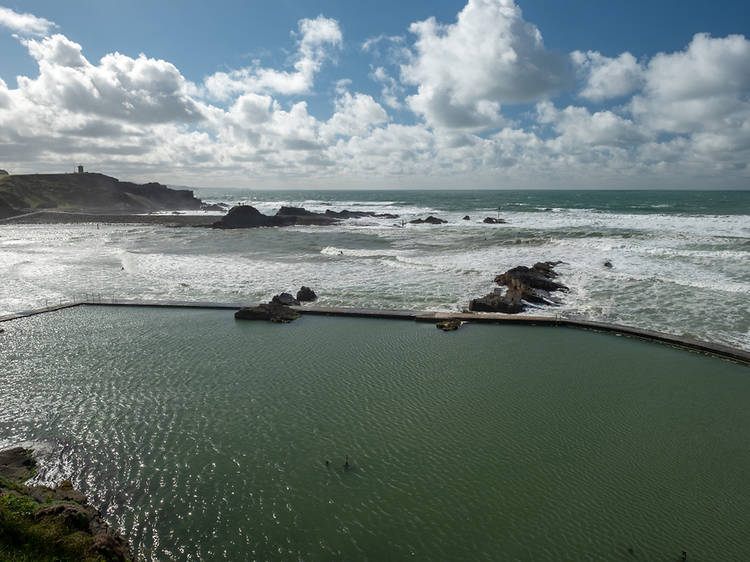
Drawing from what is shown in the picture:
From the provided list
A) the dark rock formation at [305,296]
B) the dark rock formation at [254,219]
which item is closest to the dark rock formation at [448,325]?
the dark rock formation at [305,296]

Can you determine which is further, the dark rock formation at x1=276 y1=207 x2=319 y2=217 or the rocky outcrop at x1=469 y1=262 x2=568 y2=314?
the dark rock formation at x1=276 y1=207 x2=319 y2=217

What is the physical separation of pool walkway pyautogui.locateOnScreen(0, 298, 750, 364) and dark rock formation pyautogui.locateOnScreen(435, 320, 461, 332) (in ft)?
1.65

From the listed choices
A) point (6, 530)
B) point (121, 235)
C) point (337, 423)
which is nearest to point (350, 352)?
point (337, 423)

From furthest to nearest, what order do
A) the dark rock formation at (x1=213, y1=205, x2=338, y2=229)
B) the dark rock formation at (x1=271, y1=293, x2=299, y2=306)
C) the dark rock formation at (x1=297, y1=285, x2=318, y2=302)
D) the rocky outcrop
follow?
the dark rock formation at (x1=213, y1=205, x2=338, y2=229)
the dark rock formation at (x1=297, y1=285, x2=318, y2=302)
the dark rock formation at (x1=271, y1=293, x2=299, y2=306)
the rocky outcrop

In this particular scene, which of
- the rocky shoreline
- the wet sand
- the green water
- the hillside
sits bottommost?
the green water

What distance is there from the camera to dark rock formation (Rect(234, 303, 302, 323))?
58.3 feet

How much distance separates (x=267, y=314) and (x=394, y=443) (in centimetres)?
1028

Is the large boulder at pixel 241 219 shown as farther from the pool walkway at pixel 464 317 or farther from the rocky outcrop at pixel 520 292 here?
the rocky outcrop at pixel 520 292

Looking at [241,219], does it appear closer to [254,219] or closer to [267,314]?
[254,219]

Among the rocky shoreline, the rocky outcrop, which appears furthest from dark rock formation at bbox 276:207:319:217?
the rocky shoreline

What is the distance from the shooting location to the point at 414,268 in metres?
29.0

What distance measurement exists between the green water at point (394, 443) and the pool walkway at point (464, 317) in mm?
608

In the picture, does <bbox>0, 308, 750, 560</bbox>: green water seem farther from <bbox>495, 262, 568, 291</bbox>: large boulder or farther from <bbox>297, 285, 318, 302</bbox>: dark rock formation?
<bbox>495, 262, 568, 291</bbox>: large boulder

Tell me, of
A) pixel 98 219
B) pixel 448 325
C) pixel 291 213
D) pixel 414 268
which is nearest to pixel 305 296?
pixel 448 325
